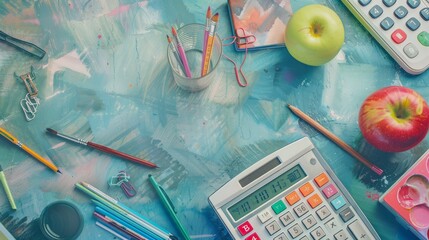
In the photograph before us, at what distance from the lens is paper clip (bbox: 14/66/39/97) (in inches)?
29.7

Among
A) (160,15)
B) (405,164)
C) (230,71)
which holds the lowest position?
(405,164)

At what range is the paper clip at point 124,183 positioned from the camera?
737mm

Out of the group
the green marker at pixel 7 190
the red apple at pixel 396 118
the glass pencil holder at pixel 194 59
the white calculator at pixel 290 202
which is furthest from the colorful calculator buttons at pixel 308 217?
the green marker at pixel 7 190

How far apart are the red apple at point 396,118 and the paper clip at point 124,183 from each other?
37cm

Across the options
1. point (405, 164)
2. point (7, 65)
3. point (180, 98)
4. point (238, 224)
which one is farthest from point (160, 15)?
point (405, 164)

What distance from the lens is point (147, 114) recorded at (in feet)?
2.51

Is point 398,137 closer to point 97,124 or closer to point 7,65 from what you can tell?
point 97,124

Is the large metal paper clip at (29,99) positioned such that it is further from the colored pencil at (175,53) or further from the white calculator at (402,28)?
the white calculator at (402,28)

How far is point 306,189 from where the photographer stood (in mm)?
720

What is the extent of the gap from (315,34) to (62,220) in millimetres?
476

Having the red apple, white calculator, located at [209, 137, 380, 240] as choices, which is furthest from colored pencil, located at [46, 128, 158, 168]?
the red apple

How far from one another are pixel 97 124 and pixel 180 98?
14 cm

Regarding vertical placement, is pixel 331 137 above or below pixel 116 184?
below

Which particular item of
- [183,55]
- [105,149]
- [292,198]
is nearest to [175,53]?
[183,55]
